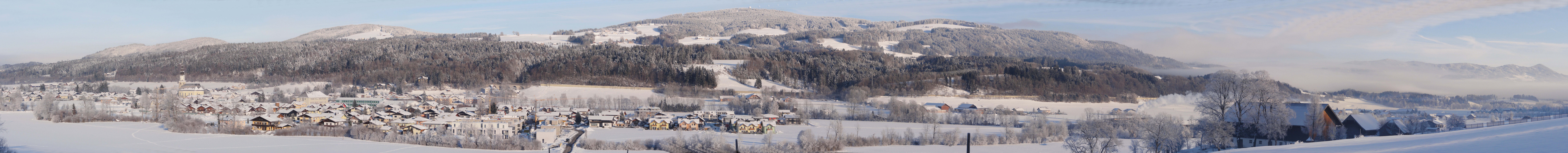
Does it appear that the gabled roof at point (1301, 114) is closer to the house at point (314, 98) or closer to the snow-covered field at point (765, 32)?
the house at point (314, 98)

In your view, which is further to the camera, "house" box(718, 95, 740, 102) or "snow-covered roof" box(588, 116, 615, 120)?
"house" box(718, 95, 740, 102)

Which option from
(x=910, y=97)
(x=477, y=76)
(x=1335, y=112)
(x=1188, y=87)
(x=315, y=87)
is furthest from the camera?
(x=477, y=76)

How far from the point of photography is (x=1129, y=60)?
64.2 m

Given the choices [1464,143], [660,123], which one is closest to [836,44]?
[660,123]

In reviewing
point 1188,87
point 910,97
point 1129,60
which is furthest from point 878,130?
point 1129,60

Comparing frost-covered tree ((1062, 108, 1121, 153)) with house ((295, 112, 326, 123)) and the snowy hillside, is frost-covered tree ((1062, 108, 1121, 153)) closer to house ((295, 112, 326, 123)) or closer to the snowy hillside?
house ((295, 112, 326, 123))

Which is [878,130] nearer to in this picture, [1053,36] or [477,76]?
[477,76]

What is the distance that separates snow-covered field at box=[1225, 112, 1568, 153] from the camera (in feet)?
35.1

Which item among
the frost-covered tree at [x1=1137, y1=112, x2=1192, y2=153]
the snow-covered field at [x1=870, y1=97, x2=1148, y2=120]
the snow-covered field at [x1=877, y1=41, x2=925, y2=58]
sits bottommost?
the snow-covered field at [x1=870, y1=97, x2=1148, y2=120]

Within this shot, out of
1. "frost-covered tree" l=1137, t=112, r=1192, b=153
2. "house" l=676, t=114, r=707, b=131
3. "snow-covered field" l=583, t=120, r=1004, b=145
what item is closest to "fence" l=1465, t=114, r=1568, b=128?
"frost-covered tree" l=1137, t=112, r=1192, b=153

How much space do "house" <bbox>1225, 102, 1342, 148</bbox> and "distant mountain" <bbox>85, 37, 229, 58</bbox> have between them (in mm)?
93125

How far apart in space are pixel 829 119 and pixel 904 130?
10018 millimetres

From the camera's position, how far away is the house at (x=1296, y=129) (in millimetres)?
17984

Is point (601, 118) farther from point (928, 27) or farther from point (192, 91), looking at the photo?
point (928, 27)
